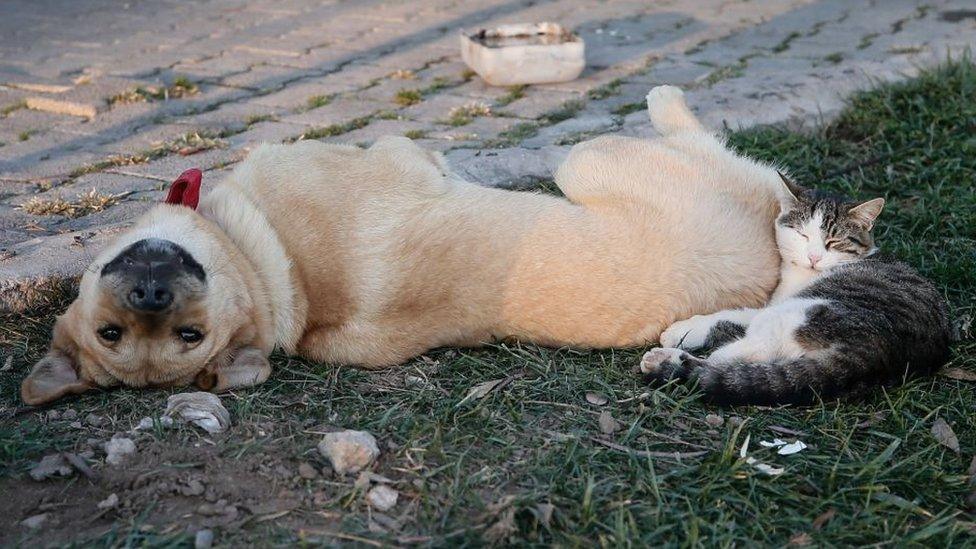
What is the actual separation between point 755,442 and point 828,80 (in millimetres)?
4294

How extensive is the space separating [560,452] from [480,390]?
538 millimetres

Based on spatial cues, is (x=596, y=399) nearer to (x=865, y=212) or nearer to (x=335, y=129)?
(x=865, y=212)

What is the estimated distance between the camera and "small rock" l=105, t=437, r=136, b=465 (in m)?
3.50

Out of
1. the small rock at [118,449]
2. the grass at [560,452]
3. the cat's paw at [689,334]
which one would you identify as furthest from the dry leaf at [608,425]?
the small rock at [118,449]

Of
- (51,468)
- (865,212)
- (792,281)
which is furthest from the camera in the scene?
(865,212)

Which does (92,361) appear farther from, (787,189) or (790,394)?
(787,189)

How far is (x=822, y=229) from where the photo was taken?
4625mm

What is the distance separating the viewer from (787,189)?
4773mm

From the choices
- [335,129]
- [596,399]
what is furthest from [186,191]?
[335,129]

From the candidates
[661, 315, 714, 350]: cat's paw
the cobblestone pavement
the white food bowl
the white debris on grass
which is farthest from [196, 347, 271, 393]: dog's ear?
the white food bowl

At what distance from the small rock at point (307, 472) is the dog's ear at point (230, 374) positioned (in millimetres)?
667

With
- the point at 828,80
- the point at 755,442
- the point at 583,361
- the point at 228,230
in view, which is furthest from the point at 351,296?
the point at 828,80

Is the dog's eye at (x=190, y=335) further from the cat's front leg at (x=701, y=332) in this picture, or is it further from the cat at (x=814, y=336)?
the cat's front leg at (x=701, y=332)

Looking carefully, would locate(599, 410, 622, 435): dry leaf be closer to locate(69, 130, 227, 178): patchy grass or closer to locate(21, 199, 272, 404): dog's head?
locate(21, 199, 272, 404): dog's head
